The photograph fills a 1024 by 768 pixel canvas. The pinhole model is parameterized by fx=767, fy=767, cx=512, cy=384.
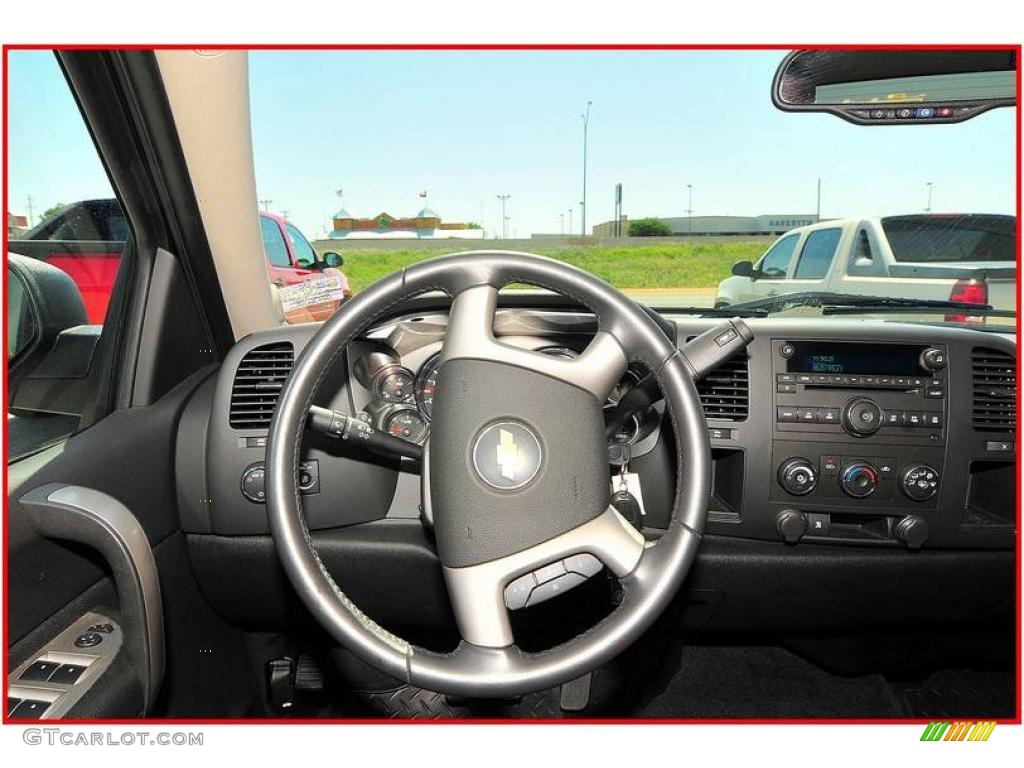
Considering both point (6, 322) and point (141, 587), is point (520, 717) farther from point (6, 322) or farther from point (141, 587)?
point (6, 322)

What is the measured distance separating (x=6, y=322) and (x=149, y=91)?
697mm

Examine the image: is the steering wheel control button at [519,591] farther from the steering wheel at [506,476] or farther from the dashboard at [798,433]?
the dashboard at [798,433]

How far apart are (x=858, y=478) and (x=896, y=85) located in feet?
3.67

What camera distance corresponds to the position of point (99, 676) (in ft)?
5.65

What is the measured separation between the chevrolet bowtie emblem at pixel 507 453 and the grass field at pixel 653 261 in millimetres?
436

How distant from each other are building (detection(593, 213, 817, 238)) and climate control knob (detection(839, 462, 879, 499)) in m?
0.77

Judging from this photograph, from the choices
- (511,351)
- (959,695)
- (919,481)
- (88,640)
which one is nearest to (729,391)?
(919,481)

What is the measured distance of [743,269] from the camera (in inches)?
98.7

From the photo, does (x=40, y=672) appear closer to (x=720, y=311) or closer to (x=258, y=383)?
(x=258, y=383)

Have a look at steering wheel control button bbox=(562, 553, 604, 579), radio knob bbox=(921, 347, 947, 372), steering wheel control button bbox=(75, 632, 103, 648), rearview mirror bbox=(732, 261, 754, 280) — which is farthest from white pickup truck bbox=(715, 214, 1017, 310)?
steering wheel control button bbox=(75, 632, 103, 648)

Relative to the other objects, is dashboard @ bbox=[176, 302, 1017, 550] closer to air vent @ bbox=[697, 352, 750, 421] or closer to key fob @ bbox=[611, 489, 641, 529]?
air vent @ bbox=[697, 352, 750, 421]

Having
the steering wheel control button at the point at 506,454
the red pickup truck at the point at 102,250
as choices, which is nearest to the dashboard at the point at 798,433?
the red pickup truck at the point at 102,250

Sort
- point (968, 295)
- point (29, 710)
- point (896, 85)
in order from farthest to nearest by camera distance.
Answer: point (968, 295)
point (896, 85)
point (29, 710)

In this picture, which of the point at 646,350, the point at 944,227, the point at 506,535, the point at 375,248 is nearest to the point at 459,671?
the point at 506,535
